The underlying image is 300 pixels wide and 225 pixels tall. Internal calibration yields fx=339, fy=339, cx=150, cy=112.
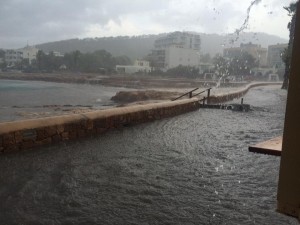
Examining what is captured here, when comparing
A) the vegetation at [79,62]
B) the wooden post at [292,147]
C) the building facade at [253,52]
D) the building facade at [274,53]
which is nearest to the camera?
the wooden post at [292,147]

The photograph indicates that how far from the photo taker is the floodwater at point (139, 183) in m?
4.55

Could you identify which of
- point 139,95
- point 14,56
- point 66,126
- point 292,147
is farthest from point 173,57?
point 292,147

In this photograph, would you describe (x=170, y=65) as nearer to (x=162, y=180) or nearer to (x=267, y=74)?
(x=267, y=74)

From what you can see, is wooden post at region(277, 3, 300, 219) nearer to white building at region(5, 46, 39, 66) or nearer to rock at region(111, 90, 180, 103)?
rock at region(111, 90, 180, 103)

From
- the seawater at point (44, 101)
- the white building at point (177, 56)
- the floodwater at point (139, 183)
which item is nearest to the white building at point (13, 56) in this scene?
the white building at point (177, 56)

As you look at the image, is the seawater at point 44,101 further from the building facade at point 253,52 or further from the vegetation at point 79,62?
the building facade at point 253,52

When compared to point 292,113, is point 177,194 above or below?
below

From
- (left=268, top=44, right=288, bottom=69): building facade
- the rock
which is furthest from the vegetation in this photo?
the rock

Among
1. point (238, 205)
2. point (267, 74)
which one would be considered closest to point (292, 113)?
point (238, 205)

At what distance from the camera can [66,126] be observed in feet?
28.8

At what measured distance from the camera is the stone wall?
7.34 metres

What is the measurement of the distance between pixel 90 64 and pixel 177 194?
10706 cm

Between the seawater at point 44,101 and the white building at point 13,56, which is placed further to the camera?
the white building at point 13,56

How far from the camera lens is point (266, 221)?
450 centimetres
